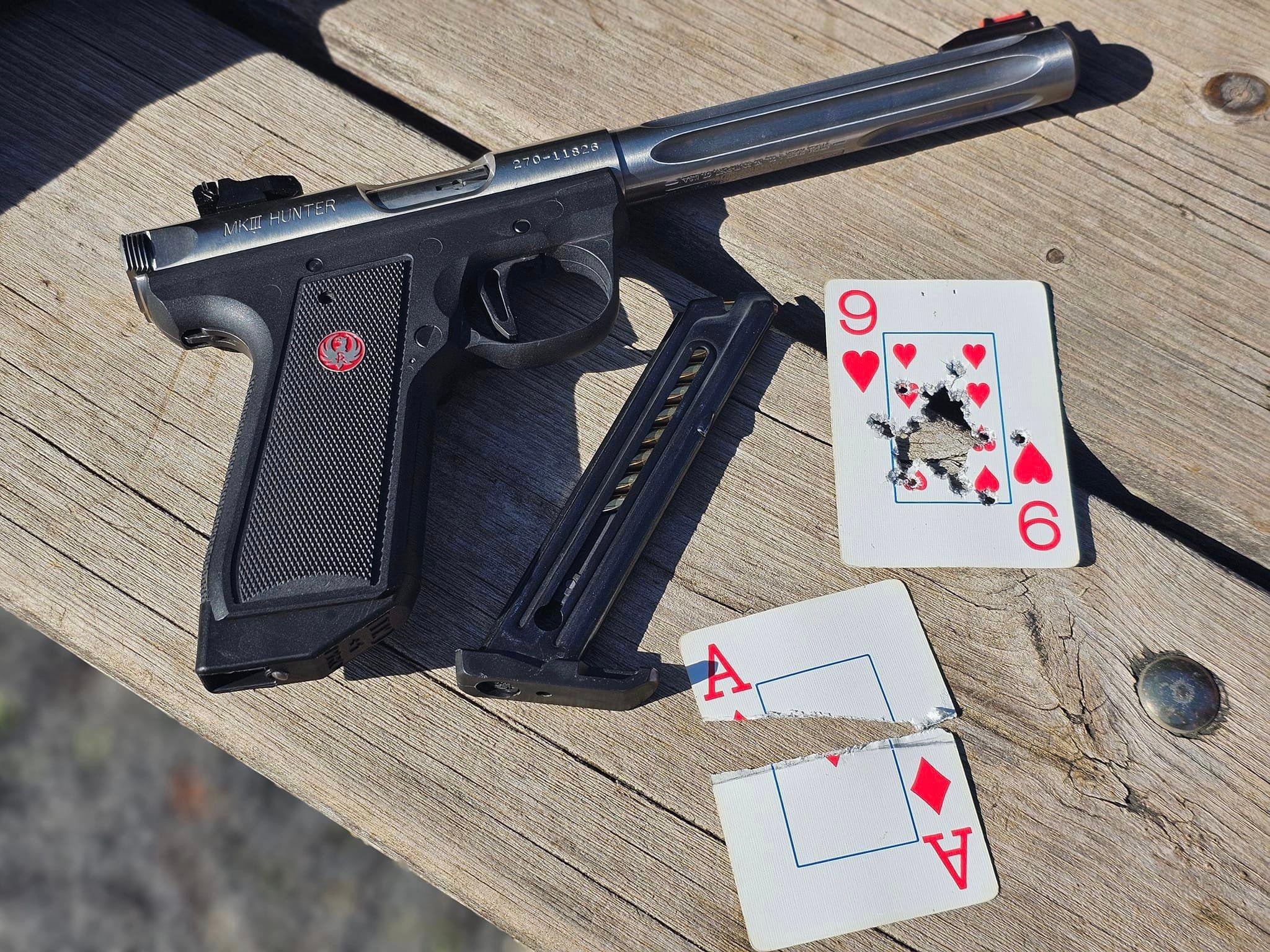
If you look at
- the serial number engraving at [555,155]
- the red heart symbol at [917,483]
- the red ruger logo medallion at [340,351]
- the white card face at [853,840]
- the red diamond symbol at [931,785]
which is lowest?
the white card face at [853,840]

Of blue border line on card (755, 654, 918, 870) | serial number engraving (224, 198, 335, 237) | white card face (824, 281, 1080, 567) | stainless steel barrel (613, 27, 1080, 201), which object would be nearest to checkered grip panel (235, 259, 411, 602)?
serial number engraving (224, 198, 335, 237)

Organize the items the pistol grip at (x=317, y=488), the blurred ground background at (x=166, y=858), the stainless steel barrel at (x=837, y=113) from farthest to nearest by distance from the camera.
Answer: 1. the blurred ground background at (x=166, y=858)
2. the stainless steel barrel at (x=837, y=113)
3. the pistol grip at (x=317, y=488)

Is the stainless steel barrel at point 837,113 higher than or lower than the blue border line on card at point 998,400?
higher

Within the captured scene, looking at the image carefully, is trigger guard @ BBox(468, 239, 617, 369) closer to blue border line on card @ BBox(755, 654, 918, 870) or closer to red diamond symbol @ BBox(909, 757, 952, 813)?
blue border line on card @ BBox(755, 654, 918, 870)

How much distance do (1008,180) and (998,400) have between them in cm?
54

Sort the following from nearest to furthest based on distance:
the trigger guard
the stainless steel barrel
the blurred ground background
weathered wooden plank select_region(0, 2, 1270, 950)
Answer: weathered wooden plank select_region(0, 2, 1270, 950) < the trigger guard < the stainless steel barrel < the blurred ground background

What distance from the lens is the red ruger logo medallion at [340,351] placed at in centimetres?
154

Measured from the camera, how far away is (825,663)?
161 cm

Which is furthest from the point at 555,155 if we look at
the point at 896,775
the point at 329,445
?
the point at 896,775

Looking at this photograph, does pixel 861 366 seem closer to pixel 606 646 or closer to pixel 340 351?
pixel 606 646

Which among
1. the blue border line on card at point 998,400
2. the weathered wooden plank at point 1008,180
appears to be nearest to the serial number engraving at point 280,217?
the weathered wooden plank at point 1008,180

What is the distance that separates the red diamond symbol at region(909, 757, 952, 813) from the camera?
60.2 inches

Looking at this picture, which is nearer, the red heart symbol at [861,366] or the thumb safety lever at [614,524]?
the thumb safety lever at [614,524]

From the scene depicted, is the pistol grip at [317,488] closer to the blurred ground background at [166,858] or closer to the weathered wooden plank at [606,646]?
the weathered wooden plank at [606,646]
